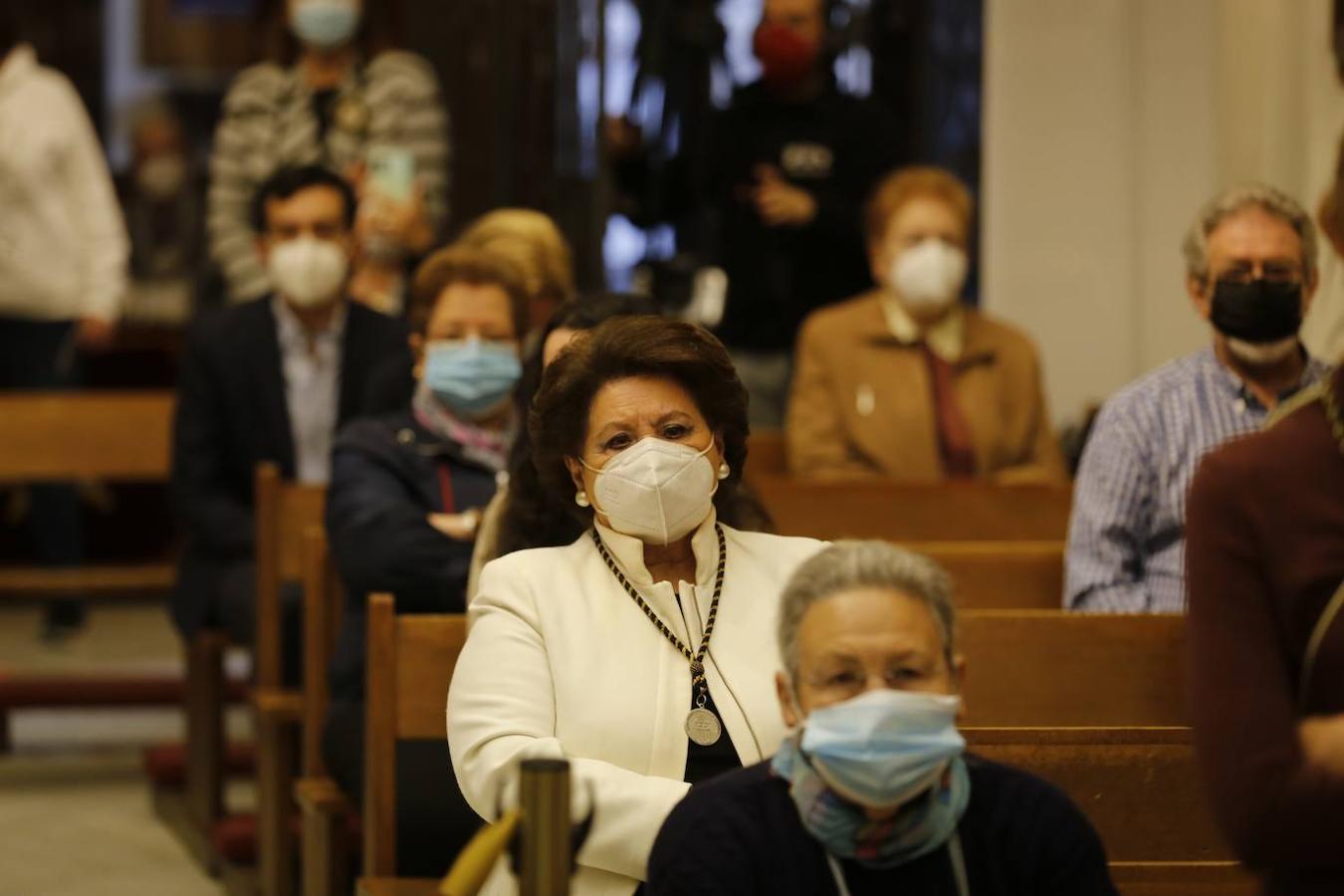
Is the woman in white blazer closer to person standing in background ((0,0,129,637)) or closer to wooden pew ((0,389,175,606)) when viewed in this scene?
wooden pew ((0,389,175,606))

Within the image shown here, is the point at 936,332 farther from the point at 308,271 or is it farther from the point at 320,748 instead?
the point at 320,748

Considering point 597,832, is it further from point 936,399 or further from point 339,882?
point 936,399

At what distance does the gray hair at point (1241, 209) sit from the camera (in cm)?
446

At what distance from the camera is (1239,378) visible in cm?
450

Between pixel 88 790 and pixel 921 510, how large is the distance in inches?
109

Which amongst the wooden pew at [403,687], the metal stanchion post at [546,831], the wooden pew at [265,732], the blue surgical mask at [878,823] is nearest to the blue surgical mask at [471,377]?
the wooden pew at [265,732]

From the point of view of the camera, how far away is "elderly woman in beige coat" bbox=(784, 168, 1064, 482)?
631 cm

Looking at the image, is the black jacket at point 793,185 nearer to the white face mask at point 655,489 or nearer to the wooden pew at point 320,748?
the wooden pew at point 320,748

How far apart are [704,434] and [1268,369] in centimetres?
156

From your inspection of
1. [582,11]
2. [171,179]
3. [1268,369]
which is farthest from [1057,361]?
[171,179]

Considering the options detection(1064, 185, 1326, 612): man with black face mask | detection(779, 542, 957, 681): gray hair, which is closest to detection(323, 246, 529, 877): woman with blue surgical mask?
detection(1064, 185, 1326, 612): man with black face mask

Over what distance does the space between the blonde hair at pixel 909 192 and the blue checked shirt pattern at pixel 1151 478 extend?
1.90 m

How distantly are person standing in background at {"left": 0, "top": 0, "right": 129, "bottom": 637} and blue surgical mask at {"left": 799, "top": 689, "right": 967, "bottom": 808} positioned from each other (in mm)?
6168

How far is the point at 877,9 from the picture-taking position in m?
9.28
